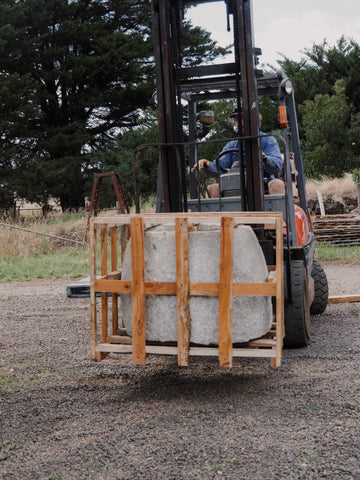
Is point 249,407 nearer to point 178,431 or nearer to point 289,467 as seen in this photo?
point 178,431

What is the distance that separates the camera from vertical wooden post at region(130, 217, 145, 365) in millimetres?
3906

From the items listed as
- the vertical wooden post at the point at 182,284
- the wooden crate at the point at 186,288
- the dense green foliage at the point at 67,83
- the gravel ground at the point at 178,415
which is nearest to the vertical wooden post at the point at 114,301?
the wooden crate at the point at 186,288

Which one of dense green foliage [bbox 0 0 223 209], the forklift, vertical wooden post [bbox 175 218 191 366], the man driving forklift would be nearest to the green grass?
the man driving forklift

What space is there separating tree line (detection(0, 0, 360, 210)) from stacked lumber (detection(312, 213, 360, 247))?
34.1 feet

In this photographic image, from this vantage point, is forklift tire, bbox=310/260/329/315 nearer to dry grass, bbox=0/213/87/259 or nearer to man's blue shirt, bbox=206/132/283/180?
man's blue shirt, bbox=206/132/283/180

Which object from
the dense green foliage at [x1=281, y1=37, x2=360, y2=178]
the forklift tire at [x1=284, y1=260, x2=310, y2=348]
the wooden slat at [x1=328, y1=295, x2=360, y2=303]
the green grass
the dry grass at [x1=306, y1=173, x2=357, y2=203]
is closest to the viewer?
the forklift tire at [x1=284, y1=260, x2=310, y2=348]

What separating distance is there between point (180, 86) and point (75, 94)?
805 inches

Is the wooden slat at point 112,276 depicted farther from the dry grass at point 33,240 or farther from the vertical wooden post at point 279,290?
the dry grass at point 33,240

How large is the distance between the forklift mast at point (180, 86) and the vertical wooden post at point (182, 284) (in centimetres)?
135

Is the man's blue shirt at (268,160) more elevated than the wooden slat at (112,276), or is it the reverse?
the man's blue shirt at (268,160)

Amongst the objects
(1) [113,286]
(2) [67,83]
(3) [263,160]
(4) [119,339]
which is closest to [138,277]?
(1) [113,286]

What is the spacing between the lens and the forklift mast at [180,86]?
501 centimetres

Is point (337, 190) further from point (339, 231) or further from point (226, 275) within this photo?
point (226, 275)

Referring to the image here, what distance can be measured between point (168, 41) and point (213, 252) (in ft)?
7.65
